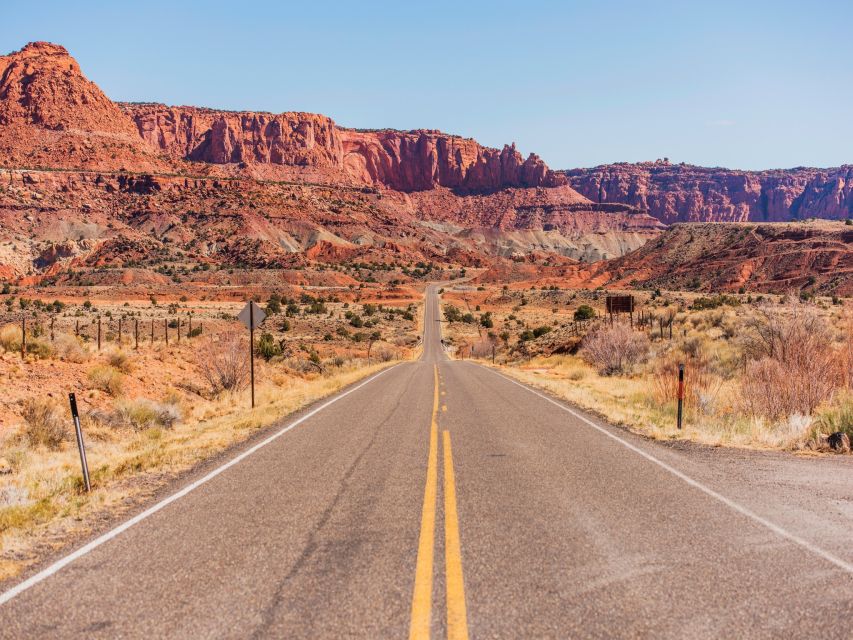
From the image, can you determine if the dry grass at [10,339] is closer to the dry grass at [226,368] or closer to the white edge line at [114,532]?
the dry grass at [226,368]

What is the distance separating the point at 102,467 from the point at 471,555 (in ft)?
23.1

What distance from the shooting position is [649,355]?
2928 cm

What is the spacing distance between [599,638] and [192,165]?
179 m

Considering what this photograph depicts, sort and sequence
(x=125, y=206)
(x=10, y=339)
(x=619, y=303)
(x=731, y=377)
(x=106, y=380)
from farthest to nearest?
1. (x=125, y=206)
2. (x=619, y=303)
3. (x=731, y=377)
4. (x=10, y=339)
5. (x=106, y=380)

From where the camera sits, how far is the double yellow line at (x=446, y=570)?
3998mm

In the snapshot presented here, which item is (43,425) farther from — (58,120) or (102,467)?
(58,120)

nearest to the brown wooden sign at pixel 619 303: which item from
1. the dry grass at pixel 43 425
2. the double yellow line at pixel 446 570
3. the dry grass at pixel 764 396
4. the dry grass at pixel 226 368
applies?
the dry grass at pixel 764 396

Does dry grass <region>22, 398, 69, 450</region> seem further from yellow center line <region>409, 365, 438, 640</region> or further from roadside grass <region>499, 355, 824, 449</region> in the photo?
roadside grass <region>499, 355, 824, 449</region>

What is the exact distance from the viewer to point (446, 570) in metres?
4.89

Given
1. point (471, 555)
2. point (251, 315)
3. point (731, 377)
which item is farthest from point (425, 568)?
point (731, 377)

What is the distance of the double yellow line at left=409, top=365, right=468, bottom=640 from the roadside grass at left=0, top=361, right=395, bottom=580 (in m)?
3.42

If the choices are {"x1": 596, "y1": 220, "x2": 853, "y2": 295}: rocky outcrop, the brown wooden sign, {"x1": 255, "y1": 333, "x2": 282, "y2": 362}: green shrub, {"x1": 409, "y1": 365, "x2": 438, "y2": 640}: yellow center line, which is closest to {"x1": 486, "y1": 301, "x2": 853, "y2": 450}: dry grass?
{"x1": 409, "y1": 365, "x2": 438, "y2": 640}: yellow center line

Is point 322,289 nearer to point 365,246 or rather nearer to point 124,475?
point 365,246

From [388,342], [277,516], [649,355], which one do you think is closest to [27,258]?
[388,342]
